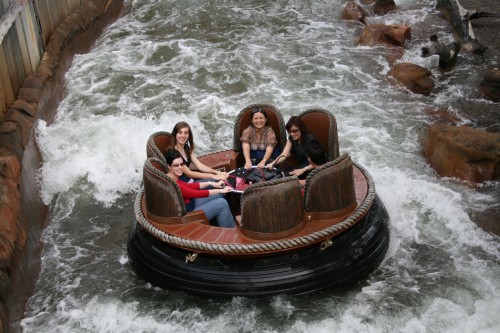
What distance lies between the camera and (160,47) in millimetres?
12148

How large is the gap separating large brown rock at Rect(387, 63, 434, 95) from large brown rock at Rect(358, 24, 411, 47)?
159 cm

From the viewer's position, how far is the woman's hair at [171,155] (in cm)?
564

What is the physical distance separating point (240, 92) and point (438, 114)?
10.6ft

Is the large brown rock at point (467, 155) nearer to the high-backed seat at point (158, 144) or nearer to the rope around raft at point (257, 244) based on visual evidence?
the rope around raft at point (257, 244)

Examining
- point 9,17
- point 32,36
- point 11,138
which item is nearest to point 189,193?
A: point 11,138

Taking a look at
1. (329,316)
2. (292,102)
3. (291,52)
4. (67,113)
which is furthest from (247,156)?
(291,52)

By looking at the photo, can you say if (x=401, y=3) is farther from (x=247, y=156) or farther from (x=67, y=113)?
(x=247, y=156)

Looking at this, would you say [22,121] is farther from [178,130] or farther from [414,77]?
[414,77]

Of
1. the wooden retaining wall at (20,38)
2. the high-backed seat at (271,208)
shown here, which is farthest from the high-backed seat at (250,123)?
the wooden retaining wall at (20,38)

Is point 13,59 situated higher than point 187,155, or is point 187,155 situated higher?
point 13,59

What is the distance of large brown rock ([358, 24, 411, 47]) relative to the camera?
38.9 ft

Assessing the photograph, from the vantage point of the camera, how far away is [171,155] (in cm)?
565

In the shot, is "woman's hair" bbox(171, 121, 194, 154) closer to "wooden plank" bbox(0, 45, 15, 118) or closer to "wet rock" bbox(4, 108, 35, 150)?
"wet rock" bbox(4, 108, 35, 150)

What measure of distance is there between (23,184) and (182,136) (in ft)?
6.50
